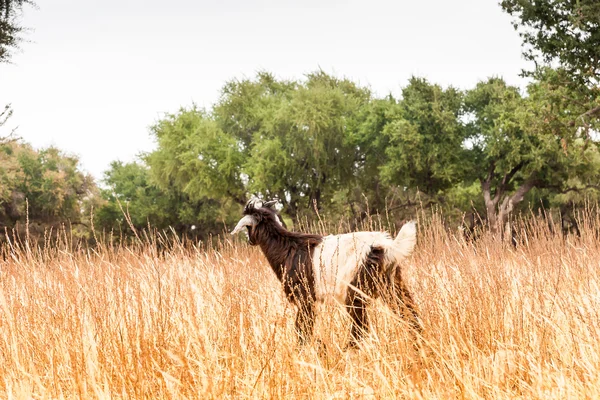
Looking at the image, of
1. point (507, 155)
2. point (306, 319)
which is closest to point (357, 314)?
point (306, 319)

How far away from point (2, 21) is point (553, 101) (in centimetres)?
1581

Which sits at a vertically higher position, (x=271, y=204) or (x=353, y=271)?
(x=271, y=204)

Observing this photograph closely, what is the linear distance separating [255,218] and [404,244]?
1.84m

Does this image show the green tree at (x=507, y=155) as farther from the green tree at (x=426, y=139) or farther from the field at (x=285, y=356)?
the field at (x=285, y=356)

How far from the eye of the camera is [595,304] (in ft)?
17.8

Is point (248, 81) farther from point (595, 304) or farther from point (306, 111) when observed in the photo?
point (595, 304)

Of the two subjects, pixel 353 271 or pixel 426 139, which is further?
pixel 426 139

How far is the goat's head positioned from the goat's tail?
58.5 inches

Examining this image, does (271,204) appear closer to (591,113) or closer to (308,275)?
(308,275)

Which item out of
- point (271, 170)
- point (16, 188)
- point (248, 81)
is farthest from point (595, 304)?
point (16, 188)

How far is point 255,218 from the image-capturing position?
6.67 meters

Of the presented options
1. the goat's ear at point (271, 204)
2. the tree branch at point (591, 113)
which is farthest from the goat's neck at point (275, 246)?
the tree branch at point (591, 113)

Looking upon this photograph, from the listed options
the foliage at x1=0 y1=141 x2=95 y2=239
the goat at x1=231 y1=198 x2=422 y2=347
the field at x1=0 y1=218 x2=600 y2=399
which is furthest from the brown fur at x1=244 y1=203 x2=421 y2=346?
the foliage at x1=0 y1=141 x2=95 y2=239

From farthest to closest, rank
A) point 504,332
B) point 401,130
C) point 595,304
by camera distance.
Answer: point 401,130 → point 595,304 → point 504,332
